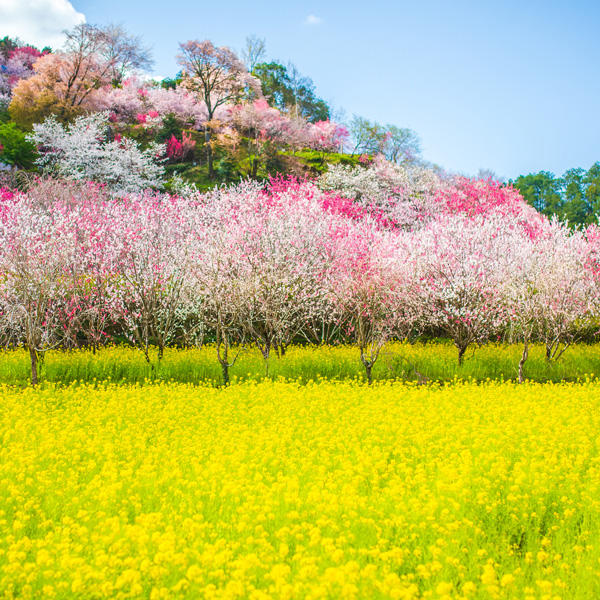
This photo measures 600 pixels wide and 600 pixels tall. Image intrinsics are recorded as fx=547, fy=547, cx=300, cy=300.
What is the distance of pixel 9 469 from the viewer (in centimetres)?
847

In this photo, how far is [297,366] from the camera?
18234 millimetres

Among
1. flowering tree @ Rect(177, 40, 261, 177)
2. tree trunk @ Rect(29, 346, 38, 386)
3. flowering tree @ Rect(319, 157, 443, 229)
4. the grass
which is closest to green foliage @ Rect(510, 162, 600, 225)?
flowering tree @ Rect(319, 157, 443, 229)

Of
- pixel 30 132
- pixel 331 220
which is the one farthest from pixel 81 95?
pixel 331 220

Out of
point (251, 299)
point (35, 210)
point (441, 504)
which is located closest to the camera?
point (441, 504)

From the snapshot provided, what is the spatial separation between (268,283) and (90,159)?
30599 mm

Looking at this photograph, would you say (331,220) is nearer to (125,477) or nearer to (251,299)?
(251,299)

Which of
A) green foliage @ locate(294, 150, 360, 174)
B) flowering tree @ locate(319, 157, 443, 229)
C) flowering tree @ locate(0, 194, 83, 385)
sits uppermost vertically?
green foliage @ locate(294, 150, 360, 174)

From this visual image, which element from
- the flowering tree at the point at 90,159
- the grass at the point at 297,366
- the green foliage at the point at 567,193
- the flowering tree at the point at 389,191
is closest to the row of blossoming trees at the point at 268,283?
the grass at the point at 297,366

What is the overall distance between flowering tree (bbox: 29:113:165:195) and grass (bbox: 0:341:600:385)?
24.4 m

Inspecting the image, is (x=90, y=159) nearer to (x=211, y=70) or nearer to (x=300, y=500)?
(x=211, y=70)

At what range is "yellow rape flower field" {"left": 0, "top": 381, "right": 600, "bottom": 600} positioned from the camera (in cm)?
538

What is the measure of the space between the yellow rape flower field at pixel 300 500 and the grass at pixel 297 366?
416cm

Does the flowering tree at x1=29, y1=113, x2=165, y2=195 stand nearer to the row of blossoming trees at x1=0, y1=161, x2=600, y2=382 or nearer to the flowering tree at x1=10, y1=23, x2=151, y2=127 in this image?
the flowering tree at x1=10, y1=23, x2=151, y2=127

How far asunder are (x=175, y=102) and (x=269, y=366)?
54283 mm
